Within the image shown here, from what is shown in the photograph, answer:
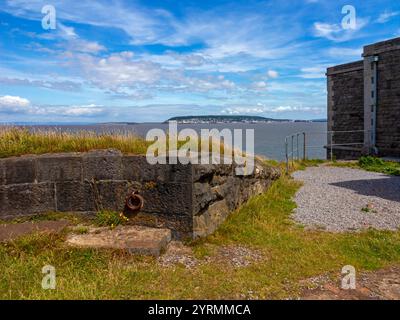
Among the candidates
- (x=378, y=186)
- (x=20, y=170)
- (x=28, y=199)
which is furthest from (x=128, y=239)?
(x=378, y=186)

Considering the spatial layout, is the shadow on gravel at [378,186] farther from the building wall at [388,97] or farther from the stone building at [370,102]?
the stone building at [370,102]

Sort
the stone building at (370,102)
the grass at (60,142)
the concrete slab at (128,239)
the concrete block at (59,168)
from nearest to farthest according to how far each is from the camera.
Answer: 1. the concrete slab at (128,239)
2. the concrete block at (59,168)
3. the grass at (60,142)
4. the stone building at (370,102)

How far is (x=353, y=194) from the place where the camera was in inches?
358

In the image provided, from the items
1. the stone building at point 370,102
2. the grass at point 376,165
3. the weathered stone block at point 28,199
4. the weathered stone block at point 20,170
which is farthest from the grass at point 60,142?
the stone building at point 370,102

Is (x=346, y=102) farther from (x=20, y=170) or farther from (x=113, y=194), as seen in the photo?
(x=20, y=170)

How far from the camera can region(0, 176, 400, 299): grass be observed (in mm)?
3486

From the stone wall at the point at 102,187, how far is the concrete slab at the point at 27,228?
0.29m

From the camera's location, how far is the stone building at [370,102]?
669 inches

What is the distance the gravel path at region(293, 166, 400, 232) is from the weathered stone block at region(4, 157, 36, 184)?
15.2ft

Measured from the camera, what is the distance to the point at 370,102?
59.3 feet

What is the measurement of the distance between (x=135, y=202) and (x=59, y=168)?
1232 millimetres
